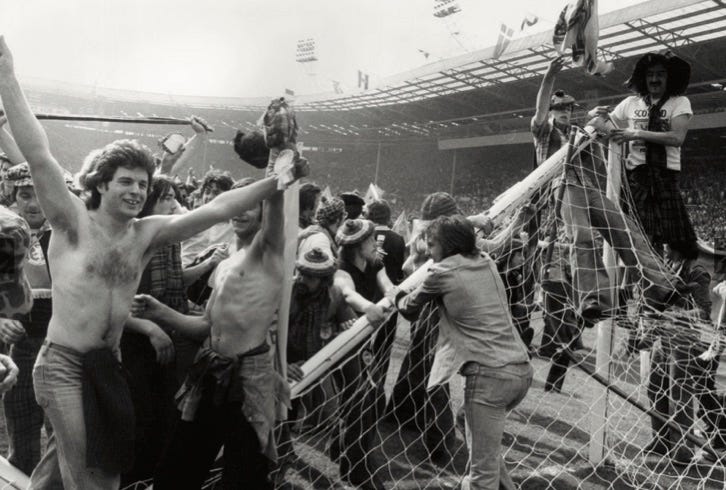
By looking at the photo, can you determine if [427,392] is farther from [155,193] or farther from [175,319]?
[155,193]

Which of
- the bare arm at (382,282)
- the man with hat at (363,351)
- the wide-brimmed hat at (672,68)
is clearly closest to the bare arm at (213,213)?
the man with hat at (363,351)

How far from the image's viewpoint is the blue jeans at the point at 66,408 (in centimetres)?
217

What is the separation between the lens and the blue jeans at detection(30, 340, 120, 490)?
2.17m

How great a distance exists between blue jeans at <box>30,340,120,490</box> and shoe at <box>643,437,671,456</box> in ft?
11.9

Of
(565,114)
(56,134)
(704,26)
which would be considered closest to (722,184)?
(704,26)

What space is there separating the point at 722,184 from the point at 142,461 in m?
22.9

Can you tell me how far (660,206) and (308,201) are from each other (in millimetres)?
2450

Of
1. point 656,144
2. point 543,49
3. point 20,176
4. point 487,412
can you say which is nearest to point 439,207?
point 487,412

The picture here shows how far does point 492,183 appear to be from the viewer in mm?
28578

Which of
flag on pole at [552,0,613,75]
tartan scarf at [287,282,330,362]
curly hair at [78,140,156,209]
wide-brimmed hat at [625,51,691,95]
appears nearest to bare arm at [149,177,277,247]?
curly hair at [78,140,156,209]

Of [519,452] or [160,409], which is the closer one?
[160,409]

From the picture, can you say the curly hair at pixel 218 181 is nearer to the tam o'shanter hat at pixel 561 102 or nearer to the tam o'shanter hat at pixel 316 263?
the tam o'shanter hat at pixel 316 263

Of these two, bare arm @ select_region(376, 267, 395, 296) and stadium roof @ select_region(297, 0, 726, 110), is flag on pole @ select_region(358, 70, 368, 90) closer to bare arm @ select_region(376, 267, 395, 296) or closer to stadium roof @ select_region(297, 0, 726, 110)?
stadium roof @ select_region(297, 0, 726, 110)

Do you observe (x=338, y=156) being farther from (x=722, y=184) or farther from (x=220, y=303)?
(x=220, y=303)
